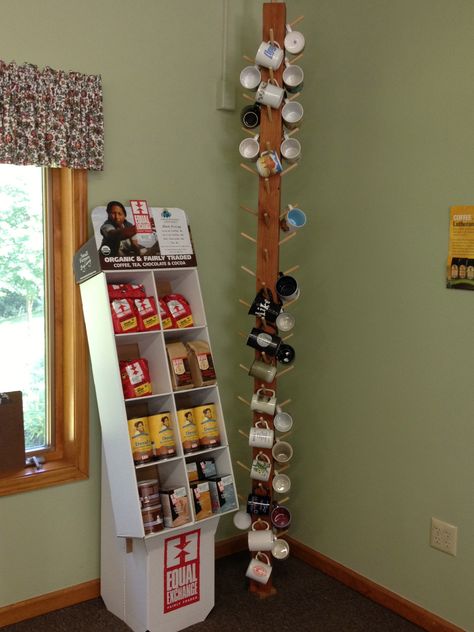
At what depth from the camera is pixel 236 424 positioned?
10.9ft

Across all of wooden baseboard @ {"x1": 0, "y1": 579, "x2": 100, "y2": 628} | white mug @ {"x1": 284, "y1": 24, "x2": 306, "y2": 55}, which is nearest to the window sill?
wooden baseboard @ {"x1": 0, "y1": 579, "x2": 100, "y2": 628}

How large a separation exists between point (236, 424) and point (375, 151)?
57.9 inches

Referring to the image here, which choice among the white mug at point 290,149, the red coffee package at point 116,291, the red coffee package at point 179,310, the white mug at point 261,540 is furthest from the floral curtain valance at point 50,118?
the white mug at point 261,540

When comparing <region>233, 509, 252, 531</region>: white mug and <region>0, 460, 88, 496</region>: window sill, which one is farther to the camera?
<region>233, 509, 252, 531</region>: white mug

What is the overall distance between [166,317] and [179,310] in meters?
0.07

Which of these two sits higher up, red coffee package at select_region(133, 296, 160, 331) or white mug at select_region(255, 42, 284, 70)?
white mug at select_region(255, 42, 284, 70)

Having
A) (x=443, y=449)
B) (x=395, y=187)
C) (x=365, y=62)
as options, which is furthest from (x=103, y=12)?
(x=443, y=449)

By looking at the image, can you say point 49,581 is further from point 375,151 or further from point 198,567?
point 375,151

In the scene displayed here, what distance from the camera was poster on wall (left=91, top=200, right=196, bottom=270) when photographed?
254cm

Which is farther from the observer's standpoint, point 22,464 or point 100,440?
point 100,440

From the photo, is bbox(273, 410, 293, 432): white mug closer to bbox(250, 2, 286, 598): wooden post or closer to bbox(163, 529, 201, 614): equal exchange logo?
bbox(250, 2, 286, 598): wooden post

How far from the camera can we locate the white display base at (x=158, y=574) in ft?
8.29

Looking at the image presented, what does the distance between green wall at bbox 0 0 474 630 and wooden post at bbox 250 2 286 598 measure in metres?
0.37

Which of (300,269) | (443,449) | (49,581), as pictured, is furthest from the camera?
(300,269)
